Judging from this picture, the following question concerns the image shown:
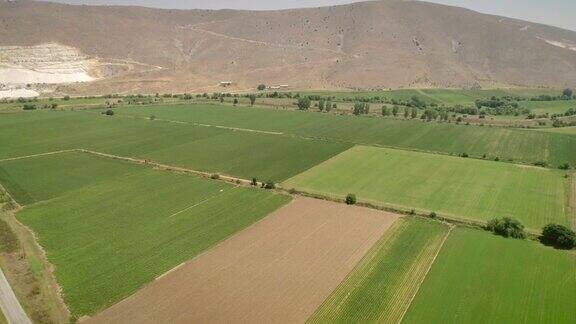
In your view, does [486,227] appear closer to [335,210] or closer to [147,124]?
[335,210]

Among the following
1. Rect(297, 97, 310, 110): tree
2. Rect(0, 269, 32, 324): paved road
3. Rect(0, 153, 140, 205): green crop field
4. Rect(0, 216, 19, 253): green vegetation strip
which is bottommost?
Rect(0, 269, 32, 324): paved road

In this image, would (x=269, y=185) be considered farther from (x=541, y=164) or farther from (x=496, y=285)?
(x=541, y=164)

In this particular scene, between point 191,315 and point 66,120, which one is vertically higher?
point 66,120

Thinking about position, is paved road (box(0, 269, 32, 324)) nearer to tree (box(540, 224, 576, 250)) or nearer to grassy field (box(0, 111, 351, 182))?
grassy field (box(0, 111, 351, 182))

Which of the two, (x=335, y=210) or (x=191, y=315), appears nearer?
(x=191, y=315)

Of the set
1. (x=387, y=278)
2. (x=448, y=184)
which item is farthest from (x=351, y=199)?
(x=387, y=278)

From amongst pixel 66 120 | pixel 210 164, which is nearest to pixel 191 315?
pixel 210 164

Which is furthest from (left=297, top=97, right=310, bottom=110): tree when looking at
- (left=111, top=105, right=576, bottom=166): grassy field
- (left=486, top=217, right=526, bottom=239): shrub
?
(left=486, top=217, right=526, bottom=239): shrub
